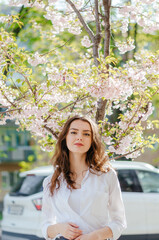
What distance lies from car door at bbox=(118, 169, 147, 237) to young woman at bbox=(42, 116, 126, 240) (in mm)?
3802

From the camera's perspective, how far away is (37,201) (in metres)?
5.95

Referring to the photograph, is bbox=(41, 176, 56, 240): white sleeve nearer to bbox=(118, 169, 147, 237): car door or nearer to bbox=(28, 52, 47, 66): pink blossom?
bbox=(28, 52, 47, 66): pink blossom

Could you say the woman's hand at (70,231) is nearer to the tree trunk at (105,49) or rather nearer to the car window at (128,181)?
the tree trunk at (105,49)

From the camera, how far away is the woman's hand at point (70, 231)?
7.02 feet

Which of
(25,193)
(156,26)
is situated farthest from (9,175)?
(156,26)

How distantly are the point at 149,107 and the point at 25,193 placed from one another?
12.1ft

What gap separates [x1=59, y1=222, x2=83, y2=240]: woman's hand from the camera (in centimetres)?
214

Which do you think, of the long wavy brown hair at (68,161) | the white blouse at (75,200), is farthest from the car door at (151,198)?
the white blouse at (75,200)

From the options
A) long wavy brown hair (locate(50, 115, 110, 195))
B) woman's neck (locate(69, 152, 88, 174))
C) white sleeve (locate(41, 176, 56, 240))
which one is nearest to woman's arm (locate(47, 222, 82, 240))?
white sleeve (locate(41, 176, 56, 240))

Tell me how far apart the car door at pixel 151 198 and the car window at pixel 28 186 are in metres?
1.60

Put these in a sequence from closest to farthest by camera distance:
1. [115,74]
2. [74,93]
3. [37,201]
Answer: [115,74], [74,93], [37,201]

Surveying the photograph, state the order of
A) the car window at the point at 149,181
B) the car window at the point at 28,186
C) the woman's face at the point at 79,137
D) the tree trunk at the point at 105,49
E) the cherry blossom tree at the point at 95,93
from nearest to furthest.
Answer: the woman's face at the point at 79,137, the cherry blossom tree at the point at 95,93, the tree trunk at the point at 105,49, the car window at the point at 28,186, the car window at the point at 149,181

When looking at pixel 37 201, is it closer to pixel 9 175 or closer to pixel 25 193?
pixel 25 193

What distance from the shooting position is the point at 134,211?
6082mm
